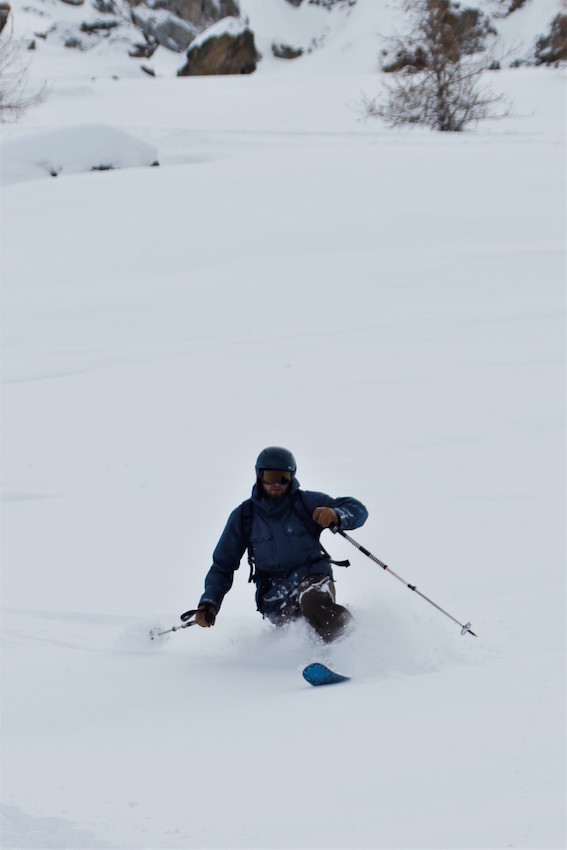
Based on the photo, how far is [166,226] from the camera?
16141 millimetres

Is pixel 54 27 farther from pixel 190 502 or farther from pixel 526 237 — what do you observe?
pixel 190 502

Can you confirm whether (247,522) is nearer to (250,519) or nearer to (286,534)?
(250,519)

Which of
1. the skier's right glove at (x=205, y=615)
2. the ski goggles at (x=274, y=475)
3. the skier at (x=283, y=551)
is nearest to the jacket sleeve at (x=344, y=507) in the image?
the skier at (x=283, y=551)

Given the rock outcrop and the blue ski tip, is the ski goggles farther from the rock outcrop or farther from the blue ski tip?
the rock outcrop

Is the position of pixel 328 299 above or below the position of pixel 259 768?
below

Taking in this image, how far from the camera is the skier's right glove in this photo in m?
4.96

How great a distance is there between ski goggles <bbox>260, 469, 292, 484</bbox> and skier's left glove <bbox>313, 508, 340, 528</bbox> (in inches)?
11.8

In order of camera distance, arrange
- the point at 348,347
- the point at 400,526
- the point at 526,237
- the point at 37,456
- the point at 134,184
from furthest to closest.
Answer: the point at 134,184 < the point at 526,237 < the point at 348,347 < the point at 37,456 < the point at 400,526

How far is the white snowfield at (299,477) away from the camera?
332 centimetres

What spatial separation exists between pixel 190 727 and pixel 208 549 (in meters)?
3.08

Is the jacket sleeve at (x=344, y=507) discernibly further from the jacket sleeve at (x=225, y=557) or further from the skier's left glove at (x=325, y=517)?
the jacket sleeve at (x=225, y=557)

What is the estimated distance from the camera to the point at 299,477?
825cm

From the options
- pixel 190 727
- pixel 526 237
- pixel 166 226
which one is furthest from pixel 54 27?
pixel 190 727

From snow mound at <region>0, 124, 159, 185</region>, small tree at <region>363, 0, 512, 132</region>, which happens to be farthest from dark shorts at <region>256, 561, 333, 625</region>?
small tree at <region>363, 0, 512, 132</region>
